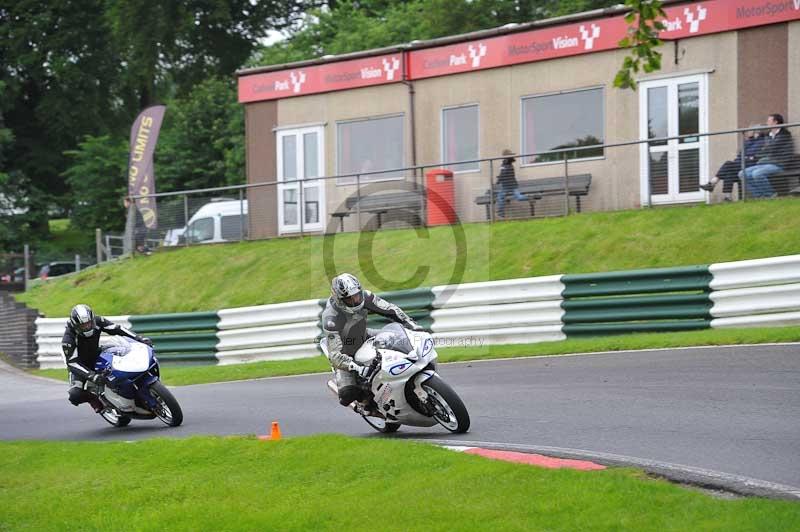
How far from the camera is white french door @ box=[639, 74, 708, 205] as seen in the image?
2012cm

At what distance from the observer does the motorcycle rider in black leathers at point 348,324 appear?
10666 mm

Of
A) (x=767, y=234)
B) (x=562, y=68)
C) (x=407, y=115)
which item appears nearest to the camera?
(x=767, y=234)

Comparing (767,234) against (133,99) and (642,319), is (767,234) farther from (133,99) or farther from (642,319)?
(133,99)

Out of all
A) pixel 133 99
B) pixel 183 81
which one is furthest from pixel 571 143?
pixel 133 99

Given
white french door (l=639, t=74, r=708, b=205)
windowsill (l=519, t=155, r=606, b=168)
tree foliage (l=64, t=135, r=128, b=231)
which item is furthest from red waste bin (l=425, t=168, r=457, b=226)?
tree foliage (l=64, t=135, r=128, b=231)

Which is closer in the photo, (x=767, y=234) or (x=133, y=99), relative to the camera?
(x=767, y=234)

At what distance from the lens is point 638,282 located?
16578 mm

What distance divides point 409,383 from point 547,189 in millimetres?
12300

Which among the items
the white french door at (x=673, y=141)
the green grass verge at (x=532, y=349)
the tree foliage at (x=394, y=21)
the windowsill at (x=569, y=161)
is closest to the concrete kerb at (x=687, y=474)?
the green grass verge at (x=532, y=349)

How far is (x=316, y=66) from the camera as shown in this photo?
26.7m

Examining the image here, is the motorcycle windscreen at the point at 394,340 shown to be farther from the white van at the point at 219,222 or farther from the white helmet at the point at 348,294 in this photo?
the white van at the point at 219,222

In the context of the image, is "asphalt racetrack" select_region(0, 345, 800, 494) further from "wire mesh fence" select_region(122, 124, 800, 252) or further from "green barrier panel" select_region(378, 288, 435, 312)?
"wire mesh fence" select_region(122, 124, 800, 252)

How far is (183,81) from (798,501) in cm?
4634

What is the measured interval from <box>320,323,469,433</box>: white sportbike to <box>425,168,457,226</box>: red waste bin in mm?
12130
